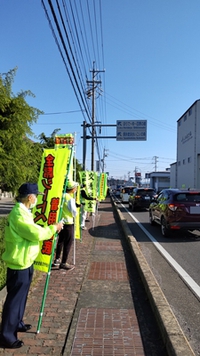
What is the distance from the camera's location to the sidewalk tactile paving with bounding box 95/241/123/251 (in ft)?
25.5

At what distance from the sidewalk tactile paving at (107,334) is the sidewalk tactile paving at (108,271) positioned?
1.39 meters

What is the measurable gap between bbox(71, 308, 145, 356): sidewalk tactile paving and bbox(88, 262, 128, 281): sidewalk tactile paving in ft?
4.55

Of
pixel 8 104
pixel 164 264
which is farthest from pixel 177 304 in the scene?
pixel 8 104

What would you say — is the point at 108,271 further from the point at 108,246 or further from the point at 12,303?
the point at 12,303

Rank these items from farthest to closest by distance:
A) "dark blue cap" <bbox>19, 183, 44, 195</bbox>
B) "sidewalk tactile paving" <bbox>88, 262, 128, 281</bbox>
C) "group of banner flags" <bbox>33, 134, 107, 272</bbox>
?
"sidewalk tactile paving" <bbox>88, 262, 128, 281</bbox> < "group of banner flags" <bbox>33, 134, 107, 272</bbox> < "dark blue cap" <bbox>19, 183, 44, 195</bbox>

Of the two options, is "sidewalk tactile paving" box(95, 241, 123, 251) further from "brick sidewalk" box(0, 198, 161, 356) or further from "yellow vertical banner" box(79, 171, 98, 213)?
"yellow vertical banner" box(79, 171, 98, 213)

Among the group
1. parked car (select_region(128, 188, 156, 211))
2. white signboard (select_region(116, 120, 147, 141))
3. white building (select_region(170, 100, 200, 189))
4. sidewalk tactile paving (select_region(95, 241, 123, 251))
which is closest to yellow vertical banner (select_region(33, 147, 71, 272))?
sidewalk tactile paving (select_region(95, 241, 123, 251))

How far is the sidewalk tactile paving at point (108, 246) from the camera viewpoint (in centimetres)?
776

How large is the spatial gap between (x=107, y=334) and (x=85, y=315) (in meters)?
0.55

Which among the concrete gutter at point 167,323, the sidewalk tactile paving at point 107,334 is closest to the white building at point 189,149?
the concrete gutter at point 167,323

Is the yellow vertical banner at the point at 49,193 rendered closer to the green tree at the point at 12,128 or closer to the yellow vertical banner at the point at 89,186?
the green tree at the point at 12,128

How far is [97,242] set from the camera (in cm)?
876

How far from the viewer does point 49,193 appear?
13.0 feet

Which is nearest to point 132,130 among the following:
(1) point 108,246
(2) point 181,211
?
(2) point 181,211
